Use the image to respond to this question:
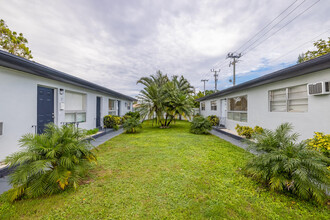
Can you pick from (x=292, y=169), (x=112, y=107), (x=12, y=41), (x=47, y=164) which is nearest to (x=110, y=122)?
(x=112, y=107)

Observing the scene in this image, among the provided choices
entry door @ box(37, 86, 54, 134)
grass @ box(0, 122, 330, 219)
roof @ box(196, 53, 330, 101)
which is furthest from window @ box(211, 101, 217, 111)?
entry door @ box(37, 86, 54, 134)

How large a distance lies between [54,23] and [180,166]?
28.7 ft

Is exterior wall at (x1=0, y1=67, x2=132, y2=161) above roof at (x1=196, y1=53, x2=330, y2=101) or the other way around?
the other way around

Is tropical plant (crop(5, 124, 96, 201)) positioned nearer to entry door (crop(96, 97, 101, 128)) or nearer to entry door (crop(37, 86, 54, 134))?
entry door (crop(37, 86, 54, 134))

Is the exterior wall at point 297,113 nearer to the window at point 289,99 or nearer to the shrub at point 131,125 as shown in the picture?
the window at point 289,99

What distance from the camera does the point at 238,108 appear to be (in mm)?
9117

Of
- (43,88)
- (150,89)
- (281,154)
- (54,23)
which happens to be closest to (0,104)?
(43,88)

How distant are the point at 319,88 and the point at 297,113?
3.69ft

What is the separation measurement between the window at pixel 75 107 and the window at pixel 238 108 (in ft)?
30.0

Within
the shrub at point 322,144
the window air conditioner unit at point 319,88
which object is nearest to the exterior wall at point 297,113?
the window air conditioner unit at point 319,88

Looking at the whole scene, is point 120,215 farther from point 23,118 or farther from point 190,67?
point 190,67

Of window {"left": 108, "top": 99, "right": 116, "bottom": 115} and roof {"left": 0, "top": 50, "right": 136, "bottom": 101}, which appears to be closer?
roof {"left": 0, "top": 50, "right": 136, "bottom": 101}

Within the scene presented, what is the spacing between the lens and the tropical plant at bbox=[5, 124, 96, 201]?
2.36 m

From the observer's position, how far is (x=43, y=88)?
17.2ft
